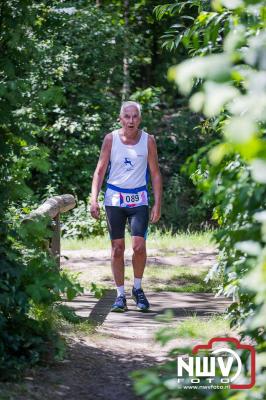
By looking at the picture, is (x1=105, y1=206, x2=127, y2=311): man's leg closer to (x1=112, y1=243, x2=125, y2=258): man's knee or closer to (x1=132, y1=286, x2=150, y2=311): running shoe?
(x1=112, y1=243, x2=125, y2=258): man's knee

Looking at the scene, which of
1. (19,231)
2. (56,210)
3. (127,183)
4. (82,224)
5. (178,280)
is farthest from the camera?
(82,224)

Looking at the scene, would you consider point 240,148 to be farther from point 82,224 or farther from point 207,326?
point 82,224

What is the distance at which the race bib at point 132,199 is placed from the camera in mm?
6496

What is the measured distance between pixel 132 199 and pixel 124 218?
0.70 feet

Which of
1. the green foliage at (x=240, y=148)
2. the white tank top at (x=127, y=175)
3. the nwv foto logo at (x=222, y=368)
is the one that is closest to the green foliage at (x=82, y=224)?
the white tank top at (x=127, y=175)

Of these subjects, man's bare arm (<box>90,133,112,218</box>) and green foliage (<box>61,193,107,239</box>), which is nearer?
man's bare arm (<box>90,133,112,218</box>)

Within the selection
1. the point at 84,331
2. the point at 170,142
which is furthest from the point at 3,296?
the point at 170,142

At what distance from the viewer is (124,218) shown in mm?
6613

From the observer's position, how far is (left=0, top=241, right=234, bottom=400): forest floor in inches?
162

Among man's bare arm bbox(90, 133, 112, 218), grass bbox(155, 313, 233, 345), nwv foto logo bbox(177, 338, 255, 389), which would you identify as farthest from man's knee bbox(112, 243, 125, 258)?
nwv foto logo bbox(177, 338, 255, 389)

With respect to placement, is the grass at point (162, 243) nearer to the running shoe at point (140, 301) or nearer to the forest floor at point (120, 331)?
the forest floor at point (120, 331)

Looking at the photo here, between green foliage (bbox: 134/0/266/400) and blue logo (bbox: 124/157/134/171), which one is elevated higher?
green foliage (bbox: 134/0/266/400)

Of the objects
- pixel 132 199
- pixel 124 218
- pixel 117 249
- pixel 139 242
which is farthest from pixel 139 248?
pixel 132 199

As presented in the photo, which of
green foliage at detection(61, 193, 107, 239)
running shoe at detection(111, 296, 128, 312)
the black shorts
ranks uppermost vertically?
the black shorts
